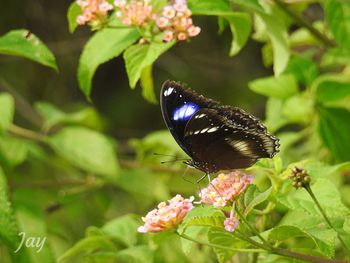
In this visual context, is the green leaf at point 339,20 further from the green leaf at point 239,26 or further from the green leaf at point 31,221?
the green leaf at point 31,221

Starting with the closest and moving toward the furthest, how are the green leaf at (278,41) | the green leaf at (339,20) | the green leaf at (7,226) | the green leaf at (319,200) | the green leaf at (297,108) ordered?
the green leaf at (319,200)
the green leaf at (7,226)
the green leaf at (278,41)
the green leaf at (339,20)
the green leaf at (297,108)

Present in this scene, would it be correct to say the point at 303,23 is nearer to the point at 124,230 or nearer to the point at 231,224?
the point at 124,230

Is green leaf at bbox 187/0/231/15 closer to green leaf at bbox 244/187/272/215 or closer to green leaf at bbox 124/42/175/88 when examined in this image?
green leaf at bbox 124/42/175/88

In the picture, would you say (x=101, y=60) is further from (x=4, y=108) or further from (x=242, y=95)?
(x=242, y=95)

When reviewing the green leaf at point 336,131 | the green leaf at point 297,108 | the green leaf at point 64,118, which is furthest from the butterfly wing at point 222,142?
the green leaf at point 64,118

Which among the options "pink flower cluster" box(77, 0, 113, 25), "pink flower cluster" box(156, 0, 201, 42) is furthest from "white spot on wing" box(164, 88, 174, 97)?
"pink flower cluster" box(77, 0, 113, 25)

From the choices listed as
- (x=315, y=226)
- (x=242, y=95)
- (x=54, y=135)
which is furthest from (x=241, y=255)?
(x=242, y=95)

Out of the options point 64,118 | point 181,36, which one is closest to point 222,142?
point 181,36
